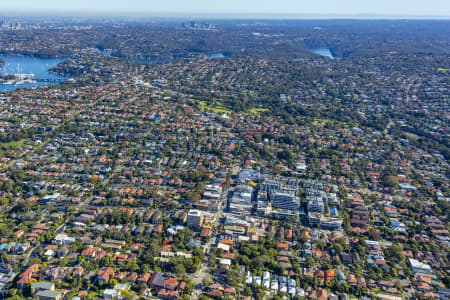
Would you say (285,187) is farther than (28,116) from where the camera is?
No

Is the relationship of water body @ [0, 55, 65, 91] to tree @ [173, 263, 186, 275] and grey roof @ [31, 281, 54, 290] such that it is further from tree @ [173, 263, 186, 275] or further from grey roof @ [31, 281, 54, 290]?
tree @ [173, 263, 186, 275]

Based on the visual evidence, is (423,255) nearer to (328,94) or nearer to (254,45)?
(328,94)

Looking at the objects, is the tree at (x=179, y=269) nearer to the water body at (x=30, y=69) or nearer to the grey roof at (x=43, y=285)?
the grey roof at (x=43, y=285)

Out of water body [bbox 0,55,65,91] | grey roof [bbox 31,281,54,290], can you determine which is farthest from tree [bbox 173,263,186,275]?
water body [bbox 0,55,65,91]

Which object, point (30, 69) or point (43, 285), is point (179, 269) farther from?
point (30, 69)

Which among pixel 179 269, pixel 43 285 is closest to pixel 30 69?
pixel 43 285

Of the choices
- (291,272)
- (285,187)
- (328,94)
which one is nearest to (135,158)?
(285,187)

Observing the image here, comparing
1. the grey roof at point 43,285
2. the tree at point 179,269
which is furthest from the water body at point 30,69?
the tree at point 179,269

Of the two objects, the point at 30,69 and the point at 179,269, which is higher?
the point at 30,69
